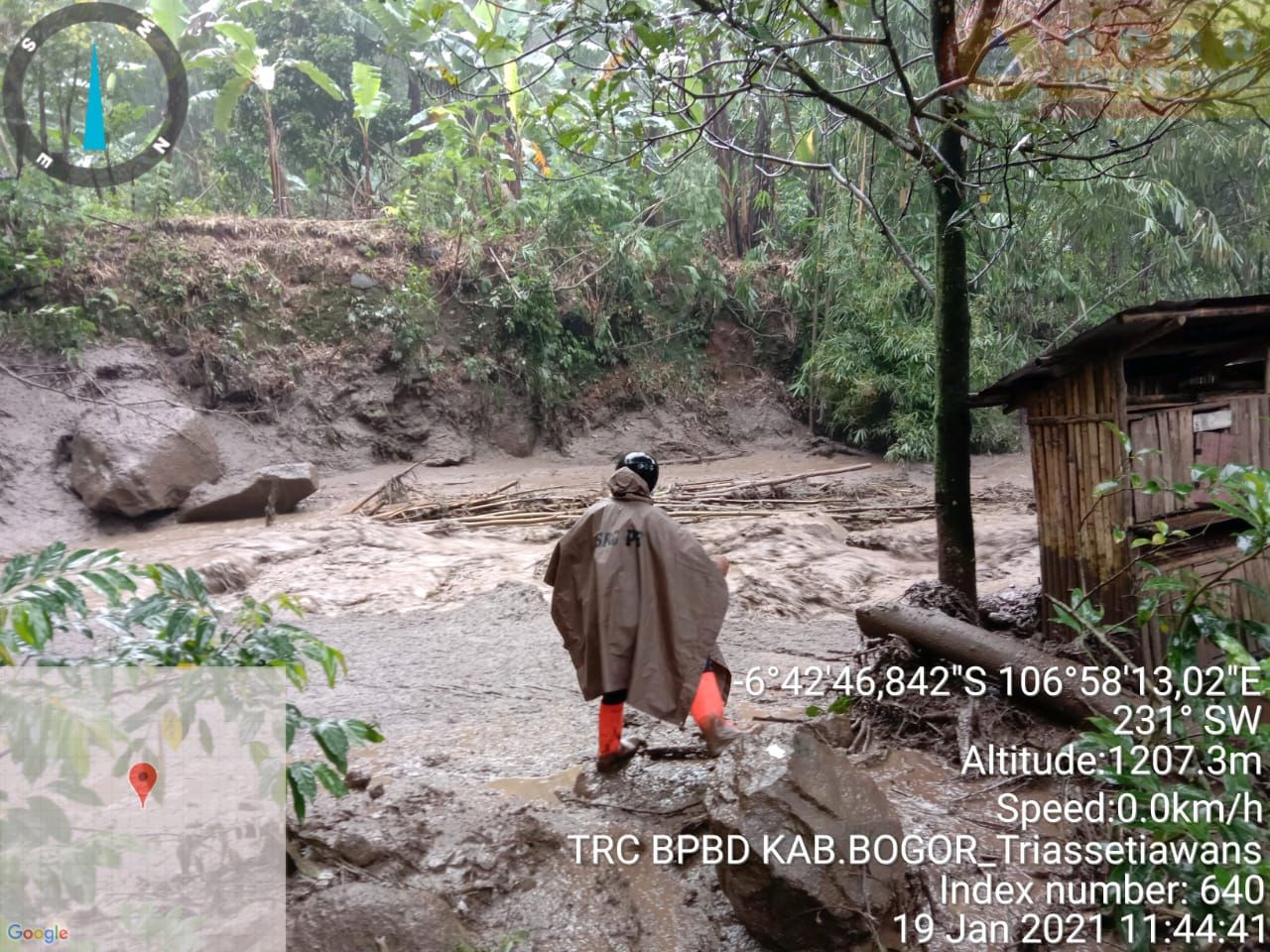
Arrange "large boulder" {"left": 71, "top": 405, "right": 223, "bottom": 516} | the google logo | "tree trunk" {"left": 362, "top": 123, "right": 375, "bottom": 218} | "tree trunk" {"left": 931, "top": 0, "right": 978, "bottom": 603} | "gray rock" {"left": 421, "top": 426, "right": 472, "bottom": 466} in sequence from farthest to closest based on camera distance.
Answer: "tree trunk" {"left": 362, "top": 123, "right": 375, "bottom": 218} → "gray rock" {"left": 421, "top": 426, "right": 472, "bottom": 466} → "large boulder" {"left": 71, "top": 405, "right": 223, "bottom": 516} → "tree trunk" {"left": 931, "top": 0, "right": 978, "bottom": 603} → the google logo

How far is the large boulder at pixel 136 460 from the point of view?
10.8m

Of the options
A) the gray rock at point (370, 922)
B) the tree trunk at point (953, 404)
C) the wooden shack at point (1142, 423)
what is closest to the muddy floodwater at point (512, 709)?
the gray rock at point (370, 922)

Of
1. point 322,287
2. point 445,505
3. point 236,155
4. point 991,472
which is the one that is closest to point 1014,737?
A: point 445,505

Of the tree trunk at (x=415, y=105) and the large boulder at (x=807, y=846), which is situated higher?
the tree trunk at (x=415, y=105)

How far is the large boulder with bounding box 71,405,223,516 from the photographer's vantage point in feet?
35.4

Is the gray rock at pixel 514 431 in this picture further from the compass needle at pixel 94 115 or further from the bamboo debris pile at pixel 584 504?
the compass needle at pixel 94 115

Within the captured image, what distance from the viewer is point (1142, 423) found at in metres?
4.97

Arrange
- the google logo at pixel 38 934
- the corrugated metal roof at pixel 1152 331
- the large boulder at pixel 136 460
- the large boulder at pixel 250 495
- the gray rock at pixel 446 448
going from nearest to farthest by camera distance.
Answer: the google logo at pixel 38 934, the corrugated metal roof at pixel 1152 331, the large boulder at pixel 136 460, the large boulder at pixel 250 495, the gray rock at pixel 446 448

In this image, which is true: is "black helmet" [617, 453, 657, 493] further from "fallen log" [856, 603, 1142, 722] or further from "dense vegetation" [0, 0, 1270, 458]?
"dense vegetation" [0, 0, 1270, 458]

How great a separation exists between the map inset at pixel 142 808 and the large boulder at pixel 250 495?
9.10 meters

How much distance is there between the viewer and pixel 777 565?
8078 millimetres

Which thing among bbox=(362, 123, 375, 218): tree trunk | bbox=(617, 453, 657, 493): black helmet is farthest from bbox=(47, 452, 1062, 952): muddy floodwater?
bbox=(362, 123, 375, 218): tree trunk

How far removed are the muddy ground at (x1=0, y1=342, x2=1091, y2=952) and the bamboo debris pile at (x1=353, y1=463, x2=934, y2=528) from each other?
0.35 meters

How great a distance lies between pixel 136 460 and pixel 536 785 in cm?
900
